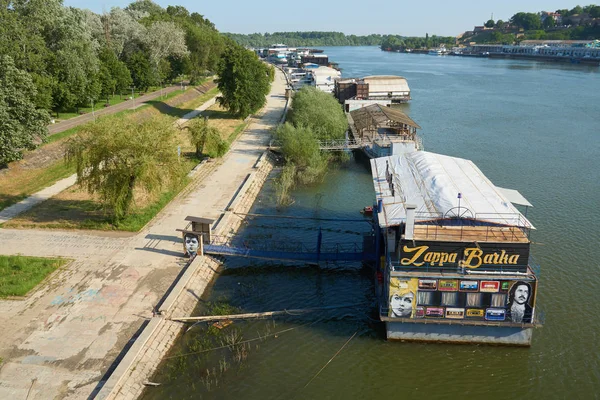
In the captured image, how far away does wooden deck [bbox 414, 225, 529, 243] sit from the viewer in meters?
19.5

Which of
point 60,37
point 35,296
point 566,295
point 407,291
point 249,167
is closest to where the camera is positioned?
point 407,291

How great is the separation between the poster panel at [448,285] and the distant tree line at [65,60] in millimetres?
30269

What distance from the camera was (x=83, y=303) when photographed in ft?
70.7

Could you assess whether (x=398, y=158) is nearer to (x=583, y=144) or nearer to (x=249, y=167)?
(x=249, y=167)

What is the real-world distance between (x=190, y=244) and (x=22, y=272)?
7692 mm

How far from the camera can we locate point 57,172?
131 ft

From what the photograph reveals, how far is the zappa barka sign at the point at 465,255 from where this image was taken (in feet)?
62.9

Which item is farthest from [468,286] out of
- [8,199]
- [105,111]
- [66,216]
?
[105,111]

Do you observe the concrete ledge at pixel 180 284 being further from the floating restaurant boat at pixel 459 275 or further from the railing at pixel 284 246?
the floating restaurant boat at pixel 459 275

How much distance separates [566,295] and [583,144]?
37668 mm

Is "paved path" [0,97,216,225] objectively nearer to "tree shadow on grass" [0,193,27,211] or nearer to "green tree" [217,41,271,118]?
"tree shadow on grass" [0,193,27,211]

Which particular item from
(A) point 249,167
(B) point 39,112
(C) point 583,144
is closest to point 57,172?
(B) point 39,112

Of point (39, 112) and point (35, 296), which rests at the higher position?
point (39, 112)

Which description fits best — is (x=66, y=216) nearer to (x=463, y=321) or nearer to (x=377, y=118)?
(x=463, y=321)
